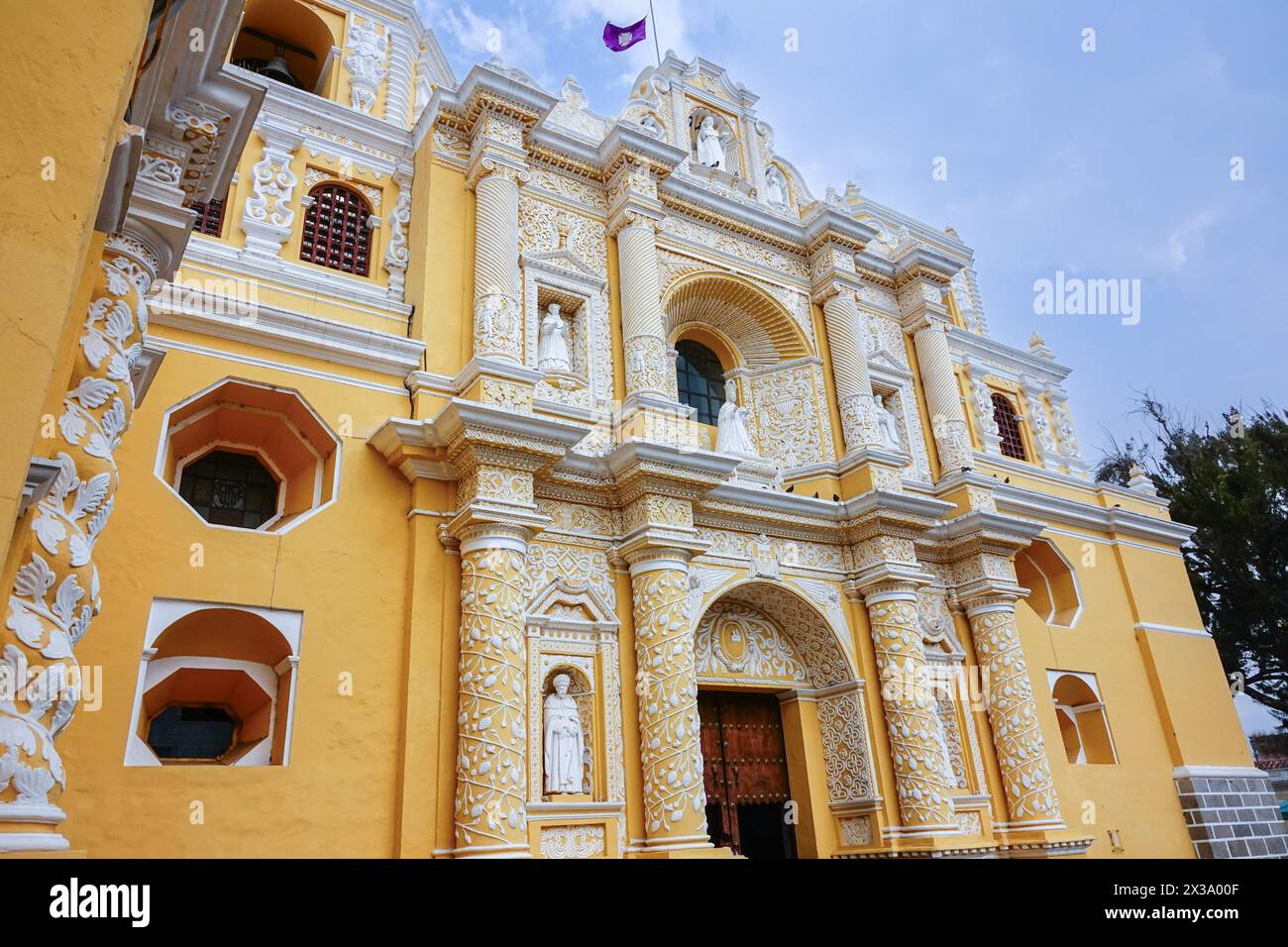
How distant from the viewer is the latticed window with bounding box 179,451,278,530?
7.93 m

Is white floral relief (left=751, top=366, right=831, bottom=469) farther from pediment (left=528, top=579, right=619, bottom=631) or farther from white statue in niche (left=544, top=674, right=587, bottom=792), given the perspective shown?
white statue in niche (left=544, top=674, right=587, bottom=792)

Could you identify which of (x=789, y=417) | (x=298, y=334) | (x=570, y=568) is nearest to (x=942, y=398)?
(x=789, y=417)

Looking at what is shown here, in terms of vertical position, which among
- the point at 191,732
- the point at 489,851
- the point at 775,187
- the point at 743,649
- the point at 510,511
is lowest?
the point at 489,851

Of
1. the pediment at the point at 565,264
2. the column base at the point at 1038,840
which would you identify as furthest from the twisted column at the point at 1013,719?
the pediment at the point at 565,264

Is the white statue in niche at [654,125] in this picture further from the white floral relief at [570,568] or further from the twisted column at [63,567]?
the twisted column at [63,567]

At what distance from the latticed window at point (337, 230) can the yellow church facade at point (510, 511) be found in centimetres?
4

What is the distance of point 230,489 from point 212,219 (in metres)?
2.90

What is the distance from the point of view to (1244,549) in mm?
17688

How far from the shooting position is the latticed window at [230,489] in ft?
26.0

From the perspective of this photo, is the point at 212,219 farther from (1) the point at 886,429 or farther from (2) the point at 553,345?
(1) the point at 886,429

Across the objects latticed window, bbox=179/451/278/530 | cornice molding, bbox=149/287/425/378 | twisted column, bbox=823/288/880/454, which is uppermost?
twisted column, bbox=823/288/880/454

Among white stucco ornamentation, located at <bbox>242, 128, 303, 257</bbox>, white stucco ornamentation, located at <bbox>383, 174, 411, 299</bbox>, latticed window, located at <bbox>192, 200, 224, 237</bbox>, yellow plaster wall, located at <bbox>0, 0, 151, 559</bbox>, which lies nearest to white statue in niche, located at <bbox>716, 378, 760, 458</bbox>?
white stucco ornamentation, located at <bbox>383, 174, 411, 299</bbox>

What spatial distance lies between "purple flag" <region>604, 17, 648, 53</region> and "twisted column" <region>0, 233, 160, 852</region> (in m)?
8.62

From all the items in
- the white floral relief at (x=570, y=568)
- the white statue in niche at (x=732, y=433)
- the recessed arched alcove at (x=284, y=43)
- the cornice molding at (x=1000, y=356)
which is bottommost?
the white floral relief at (x=570, y=568)
